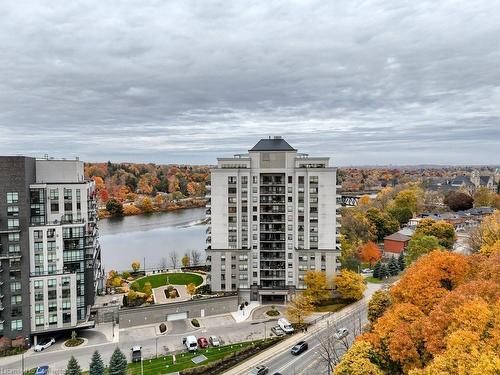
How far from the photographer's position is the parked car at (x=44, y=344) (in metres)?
29.8

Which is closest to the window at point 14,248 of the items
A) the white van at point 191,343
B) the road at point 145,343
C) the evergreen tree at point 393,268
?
the road at point 145,343

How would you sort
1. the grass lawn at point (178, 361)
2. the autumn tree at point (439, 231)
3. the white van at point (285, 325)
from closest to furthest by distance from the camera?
1. the grass lawn at point (178, 361)
2. the white van at point (285, 325)
3. the autumn tree at point (439, 231)

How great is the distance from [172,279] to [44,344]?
620 inches

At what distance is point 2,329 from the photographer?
98.0 feet

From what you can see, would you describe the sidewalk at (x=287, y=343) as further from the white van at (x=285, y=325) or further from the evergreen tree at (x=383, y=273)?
the evergreen tree at (x=383, y=273)

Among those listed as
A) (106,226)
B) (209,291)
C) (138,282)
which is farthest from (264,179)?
(106,226)

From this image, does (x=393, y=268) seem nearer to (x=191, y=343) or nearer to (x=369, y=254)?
(x=369, y=254)

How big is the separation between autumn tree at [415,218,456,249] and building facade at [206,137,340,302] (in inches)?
943

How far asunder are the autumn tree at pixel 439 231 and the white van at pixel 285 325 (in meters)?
30.9

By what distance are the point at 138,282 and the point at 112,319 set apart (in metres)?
8.39

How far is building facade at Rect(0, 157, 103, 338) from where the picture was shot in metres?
30.0

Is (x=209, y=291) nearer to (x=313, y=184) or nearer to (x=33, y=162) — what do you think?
(x=313, y=184)

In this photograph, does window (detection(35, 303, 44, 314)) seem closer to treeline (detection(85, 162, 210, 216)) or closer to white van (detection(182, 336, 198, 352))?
white van (detection(182, 336, 198, 352))

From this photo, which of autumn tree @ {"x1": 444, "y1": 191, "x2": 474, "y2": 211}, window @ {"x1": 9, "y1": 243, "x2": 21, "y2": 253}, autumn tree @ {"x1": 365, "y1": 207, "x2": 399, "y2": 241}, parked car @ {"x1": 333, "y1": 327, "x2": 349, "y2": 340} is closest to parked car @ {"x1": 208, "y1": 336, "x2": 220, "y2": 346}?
parked car @ {"x1": 333, "y1": 327, "x2": 349, "y2": 340}
